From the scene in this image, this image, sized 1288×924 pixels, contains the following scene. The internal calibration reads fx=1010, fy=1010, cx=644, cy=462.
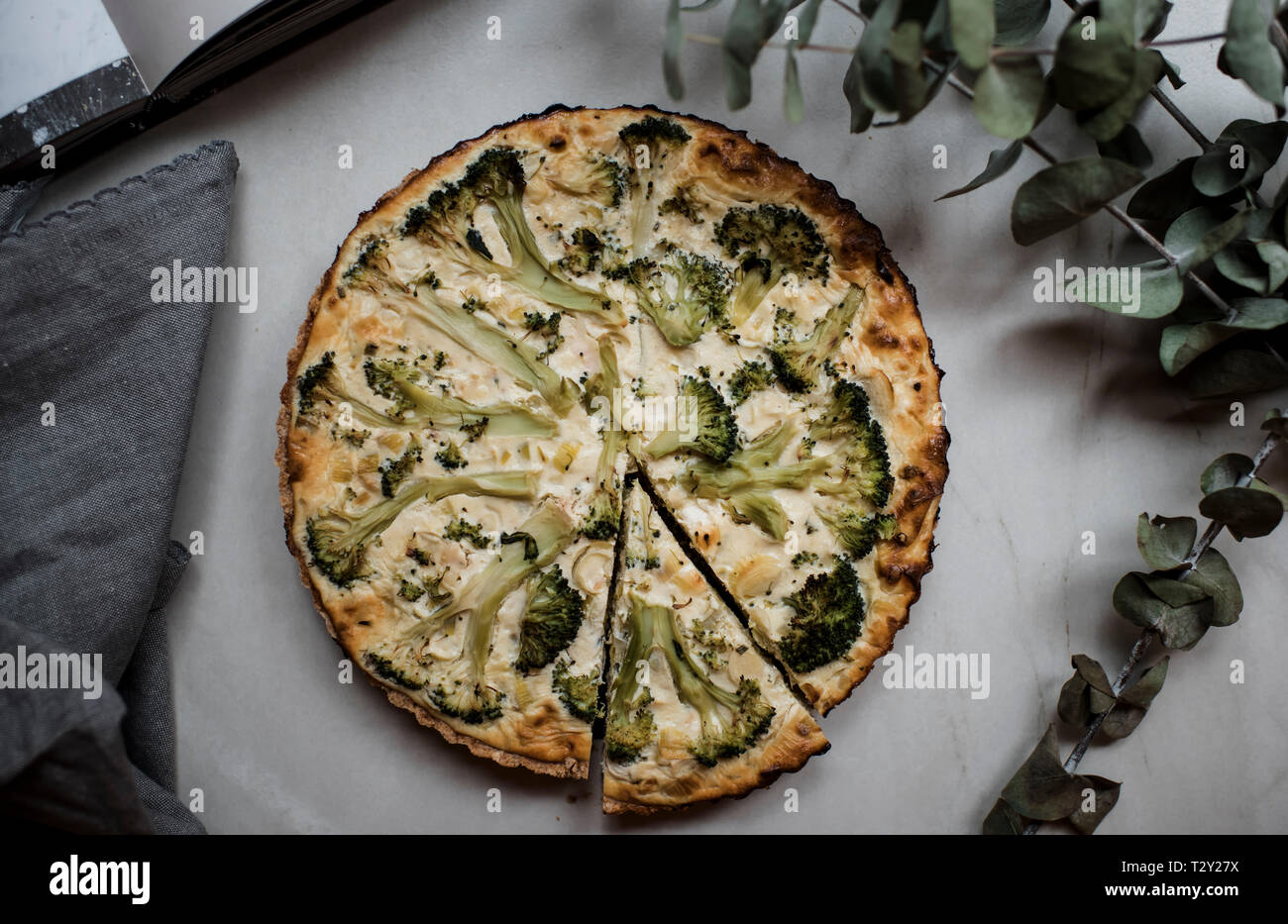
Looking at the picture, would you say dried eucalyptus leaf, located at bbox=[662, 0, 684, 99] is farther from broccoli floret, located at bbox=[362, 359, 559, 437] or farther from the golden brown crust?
the golden brown crust

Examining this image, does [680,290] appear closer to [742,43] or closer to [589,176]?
[589,176]

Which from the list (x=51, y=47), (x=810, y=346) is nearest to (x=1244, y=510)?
(x=810, y=346)

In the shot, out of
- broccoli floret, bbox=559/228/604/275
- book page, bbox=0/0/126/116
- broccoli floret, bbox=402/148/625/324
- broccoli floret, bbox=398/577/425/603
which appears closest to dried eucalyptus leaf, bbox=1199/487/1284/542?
broccoli floret, bbox=402/148/625/324

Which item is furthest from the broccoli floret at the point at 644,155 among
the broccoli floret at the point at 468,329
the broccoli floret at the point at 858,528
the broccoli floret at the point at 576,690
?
the broccoli floret at the point at 576,690

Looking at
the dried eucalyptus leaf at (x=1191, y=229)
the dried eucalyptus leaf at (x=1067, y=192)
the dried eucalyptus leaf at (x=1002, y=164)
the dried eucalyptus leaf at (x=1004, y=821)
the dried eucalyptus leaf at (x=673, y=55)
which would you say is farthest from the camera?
the dried eucalyptus leaf at (x=1004, y=821)

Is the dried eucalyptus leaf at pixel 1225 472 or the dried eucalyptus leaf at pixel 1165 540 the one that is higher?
the dried eucalyptus leaf at pixel 1225 472

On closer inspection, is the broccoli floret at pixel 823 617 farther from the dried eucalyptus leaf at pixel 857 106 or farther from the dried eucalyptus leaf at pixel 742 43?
the dried eucalyptus leaf at pixel 742 43

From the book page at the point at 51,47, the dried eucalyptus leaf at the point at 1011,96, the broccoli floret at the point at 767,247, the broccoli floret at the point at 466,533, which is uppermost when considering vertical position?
the book page at the point at 51,47

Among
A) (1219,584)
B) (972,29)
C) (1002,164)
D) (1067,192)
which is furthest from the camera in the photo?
(1219,584)
